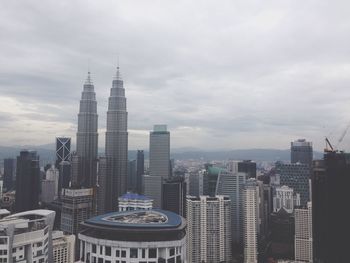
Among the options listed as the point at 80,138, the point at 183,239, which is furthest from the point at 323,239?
the point at 80,138

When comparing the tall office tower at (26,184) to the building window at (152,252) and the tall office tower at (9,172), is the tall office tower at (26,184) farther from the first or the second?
the building window at (152,252)

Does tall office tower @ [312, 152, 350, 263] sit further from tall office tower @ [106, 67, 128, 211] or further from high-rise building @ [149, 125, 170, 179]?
tall office tower @ [106, 67, 128, 211]

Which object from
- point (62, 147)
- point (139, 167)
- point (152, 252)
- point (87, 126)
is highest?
point (87, 126)

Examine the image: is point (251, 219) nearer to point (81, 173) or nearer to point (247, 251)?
point (247, 251)

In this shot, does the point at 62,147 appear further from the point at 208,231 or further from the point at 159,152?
the point at 208,231

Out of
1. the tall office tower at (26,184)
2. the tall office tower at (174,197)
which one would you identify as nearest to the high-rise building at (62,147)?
the tall office tower at (26,184)

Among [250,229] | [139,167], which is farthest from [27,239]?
[139,167]
